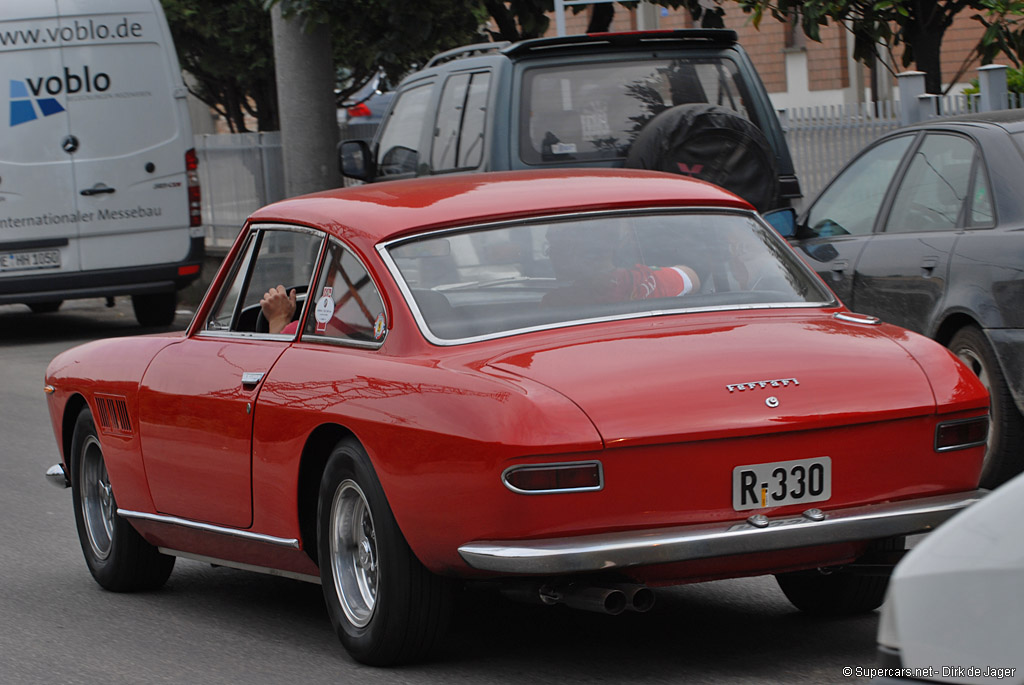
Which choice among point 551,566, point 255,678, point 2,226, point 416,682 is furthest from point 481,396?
point 2,226

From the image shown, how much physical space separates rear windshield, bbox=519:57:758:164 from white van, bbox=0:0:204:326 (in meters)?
7.70

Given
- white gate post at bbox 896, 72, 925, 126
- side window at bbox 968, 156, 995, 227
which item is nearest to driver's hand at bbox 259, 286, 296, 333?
side window at bbox 968, 156, 995, 227

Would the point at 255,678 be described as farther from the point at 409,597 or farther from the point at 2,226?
the point at 2,226

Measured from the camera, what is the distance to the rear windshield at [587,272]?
5305 mm

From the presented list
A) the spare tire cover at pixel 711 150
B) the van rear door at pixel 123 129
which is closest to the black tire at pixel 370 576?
the spare tire cover at pixel 711 150

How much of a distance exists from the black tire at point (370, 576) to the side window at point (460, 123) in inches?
185

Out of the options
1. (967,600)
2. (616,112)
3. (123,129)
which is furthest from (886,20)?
(967,600)

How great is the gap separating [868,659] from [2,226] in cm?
1245

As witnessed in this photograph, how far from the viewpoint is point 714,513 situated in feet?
15.3

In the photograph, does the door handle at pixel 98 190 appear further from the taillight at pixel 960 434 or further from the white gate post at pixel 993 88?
the taillight at pixel 960 434

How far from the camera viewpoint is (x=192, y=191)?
16.9 metres

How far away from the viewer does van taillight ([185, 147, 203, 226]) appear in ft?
55.4

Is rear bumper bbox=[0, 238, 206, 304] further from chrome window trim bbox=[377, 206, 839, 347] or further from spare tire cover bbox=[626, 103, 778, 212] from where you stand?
chrome window trim bbox=[377, 206, 839, 347]

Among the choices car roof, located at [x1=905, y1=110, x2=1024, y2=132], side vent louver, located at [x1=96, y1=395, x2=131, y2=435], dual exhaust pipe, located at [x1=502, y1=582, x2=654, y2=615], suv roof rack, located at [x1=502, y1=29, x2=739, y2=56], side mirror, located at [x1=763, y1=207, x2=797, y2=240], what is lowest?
dual exhaust pipe, located at [x1=502, y1=582, x2=654, y2=615]
